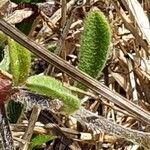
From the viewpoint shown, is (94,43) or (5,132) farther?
(94,43)

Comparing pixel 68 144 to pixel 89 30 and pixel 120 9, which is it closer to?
pixel 89 30

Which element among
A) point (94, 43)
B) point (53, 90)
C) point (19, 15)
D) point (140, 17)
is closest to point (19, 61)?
point (53, 90)

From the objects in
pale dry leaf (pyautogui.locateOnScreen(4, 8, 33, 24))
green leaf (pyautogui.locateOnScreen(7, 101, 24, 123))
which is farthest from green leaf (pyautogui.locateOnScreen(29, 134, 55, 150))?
pale dry leaf (pyautogui.locateOnScreen(4, 8, 33, 24))

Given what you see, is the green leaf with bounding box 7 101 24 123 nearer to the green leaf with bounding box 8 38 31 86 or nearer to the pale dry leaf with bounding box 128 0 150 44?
the green leaf with bounding box 8 38 31 86

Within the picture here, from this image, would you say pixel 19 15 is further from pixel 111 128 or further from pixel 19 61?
pixel 111 128

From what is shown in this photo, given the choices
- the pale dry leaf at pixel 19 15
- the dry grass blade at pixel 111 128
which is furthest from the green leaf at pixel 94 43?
the pale dry leaf at pixel 19 15
